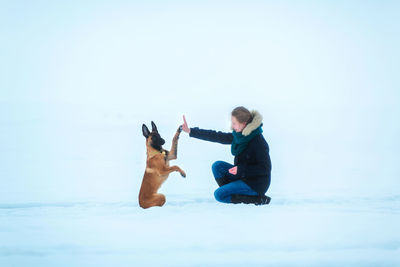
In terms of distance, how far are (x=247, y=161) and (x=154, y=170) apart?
3.62 ft

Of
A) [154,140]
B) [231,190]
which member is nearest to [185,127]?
[154,140]

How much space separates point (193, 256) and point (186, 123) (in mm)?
1914

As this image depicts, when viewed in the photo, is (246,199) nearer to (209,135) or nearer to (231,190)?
(231,190)

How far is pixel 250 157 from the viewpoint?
217 inches

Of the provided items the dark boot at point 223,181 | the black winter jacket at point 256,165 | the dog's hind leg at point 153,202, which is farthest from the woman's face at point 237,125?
the dog's hind leg at point 153,202

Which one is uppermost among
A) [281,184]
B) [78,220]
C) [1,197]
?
[281,184]

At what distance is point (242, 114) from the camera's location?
5457 millimetres

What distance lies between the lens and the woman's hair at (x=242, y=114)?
5457mm

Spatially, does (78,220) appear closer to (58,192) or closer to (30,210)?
(30,210)

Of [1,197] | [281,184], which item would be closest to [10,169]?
[1,197]

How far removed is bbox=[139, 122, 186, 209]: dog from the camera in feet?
17.8

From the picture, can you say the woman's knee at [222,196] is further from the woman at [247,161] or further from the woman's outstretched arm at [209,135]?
the woman's outstretched arm at [209,135]

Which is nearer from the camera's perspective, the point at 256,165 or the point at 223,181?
the point at 256,165

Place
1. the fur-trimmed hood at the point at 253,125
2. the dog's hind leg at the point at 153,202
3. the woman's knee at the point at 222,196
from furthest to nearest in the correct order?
the woman's knee at the point at 222,196
the dog's hind leg at the point at 153,202
the fur-trimmed hood at the point at 253,125
